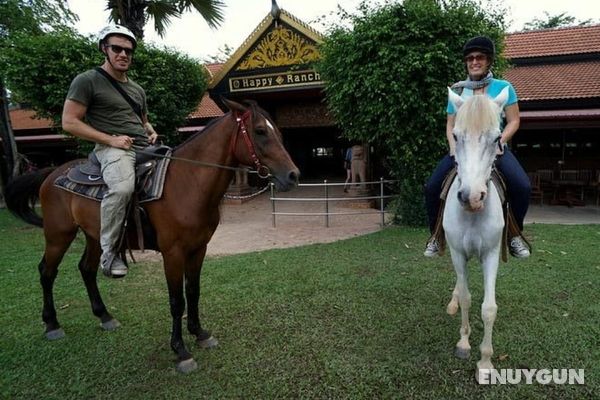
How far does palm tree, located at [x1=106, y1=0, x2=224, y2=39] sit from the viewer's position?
820 cm

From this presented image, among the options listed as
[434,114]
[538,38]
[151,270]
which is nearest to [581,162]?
[538,38]

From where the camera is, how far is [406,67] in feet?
22.4

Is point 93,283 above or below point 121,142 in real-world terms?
below

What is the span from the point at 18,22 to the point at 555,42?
19.3 m

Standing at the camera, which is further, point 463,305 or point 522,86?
point 522,86

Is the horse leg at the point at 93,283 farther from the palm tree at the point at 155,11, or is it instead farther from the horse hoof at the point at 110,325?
the palm tree at the point at 155,11

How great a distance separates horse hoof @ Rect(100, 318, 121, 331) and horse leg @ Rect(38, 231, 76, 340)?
359 mm

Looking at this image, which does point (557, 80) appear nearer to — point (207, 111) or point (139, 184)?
point (207, 111)

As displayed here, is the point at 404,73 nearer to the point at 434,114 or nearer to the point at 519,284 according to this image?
the point at 434,114

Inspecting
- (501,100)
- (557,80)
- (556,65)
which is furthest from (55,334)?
(556,65)

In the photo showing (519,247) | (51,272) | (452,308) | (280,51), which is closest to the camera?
(519,247)

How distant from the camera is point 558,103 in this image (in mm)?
11359

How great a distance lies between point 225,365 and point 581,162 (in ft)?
50.7

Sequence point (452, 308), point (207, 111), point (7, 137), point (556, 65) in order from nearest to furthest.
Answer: point (452, 308) < point (7, 137) < point (556, 65) < point (207, 111)
